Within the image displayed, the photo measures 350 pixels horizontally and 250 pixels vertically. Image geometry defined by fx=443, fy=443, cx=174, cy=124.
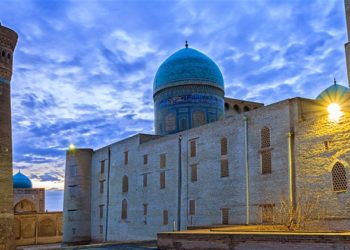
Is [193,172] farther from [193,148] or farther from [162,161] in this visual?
[162,161]

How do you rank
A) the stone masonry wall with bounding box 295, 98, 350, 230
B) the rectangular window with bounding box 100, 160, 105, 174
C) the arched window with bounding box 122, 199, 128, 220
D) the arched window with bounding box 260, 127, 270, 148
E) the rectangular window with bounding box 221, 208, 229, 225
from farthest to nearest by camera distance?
the rectangular window with bounding box 100, 160, 105, 174, the arched window with bounding box 122, 199, 128, 220, the rectangular window with bounding box 221, 208, 229, 225, the arched window with bounding box 260, 127, 270, 148, the stone masonry wall with bounding box 295, 98, 350, 230

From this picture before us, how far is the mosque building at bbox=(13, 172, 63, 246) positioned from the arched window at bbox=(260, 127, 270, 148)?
26459mm

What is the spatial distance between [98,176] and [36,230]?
12.3m

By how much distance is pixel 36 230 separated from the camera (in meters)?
42.7

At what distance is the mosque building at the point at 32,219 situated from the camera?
4188 centimetres

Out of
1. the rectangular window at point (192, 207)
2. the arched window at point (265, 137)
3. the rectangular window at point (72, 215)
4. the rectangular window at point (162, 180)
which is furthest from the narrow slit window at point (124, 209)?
the arched window at point (265, 137)

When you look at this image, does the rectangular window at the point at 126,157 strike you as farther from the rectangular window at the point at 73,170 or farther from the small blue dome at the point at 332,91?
the small blue dome at the point at 332,91

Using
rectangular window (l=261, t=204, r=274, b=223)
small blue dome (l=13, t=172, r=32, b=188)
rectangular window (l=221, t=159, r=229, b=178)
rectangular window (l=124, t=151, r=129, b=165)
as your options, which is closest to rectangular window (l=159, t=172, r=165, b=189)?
rectangular window (l=124, t=151, r=129, b=165)

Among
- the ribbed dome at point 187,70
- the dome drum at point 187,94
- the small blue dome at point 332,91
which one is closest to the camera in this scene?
the small blue dome at point 332,91

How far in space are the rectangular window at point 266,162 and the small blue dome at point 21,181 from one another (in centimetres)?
3606

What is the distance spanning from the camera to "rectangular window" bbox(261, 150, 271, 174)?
65.5ft

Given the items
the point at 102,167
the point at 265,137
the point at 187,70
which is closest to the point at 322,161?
the point at 265,137

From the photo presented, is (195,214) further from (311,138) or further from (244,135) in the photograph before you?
(311,138)

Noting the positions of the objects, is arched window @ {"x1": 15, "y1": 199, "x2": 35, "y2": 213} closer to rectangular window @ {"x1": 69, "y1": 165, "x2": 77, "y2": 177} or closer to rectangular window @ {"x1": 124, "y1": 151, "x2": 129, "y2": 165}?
rectangular window @ {"x1": 69, "y1": 165, "x2": 77, "y2": 177}
